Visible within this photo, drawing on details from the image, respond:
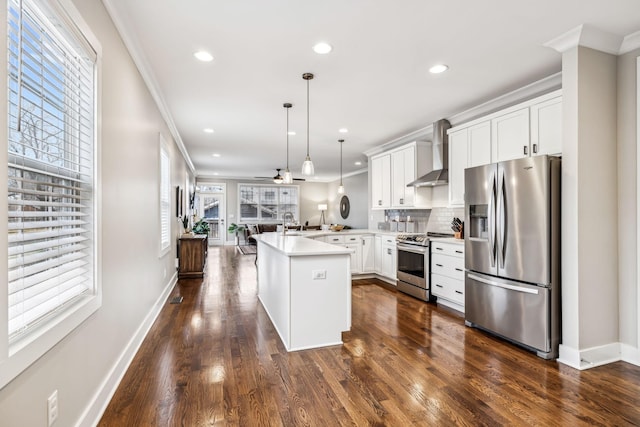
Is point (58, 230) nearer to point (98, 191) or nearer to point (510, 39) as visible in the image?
point (98, 191)

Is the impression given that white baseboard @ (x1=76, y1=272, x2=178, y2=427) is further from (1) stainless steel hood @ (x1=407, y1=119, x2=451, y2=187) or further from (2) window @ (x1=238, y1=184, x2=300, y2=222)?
(2) window @ (x1=238, y1=184, x2=300, y2=222)

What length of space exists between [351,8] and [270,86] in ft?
4.99

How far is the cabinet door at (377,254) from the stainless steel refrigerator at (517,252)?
2364mm

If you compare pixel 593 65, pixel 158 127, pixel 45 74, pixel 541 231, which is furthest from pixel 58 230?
pixel 593 65

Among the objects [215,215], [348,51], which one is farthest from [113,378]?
[215,215]

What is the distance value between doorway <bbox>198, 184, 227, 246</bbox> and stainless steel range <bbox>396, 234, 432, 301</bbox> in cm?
847

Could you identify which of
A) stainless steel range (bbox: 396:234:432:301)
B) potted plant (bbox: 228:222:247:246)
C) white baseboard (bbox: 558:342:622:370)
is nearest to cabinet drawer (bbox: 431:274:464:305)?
stainless steel range (bbox: 396:234:432:301)

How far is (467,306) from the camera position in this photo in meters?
3.44

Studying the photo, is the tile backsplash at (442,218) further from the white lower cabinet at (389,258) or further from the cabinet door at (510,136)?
the cabinet door at (510,136)

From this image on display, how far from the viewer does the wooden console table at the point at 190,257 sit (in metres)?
5.88

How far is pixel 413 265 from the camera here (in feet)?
15.5

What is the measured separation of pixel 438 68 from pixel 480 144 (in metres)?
1.21

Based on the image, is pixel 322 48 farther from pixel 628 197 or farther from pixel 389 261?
pixel 389 261

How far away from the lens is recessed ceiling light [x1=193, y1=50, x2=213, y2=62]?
109 inches
